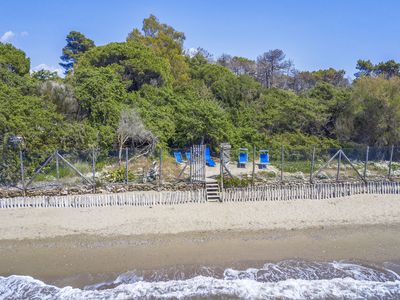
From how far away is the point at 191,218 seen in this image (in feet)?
46.5

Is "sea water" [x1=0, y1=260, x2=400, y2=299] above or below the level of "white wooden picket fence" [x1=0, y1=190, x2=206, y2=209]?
below

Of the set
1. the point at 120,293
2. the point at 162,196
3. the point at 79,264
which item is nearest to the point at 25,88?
the point at 162,196

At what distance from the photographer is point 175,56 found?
3759 centimetres

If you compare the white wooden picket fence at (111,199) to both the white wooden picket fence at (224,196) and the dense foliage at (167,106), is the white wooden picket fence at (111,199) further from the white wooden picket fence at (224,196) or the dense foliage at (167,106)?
the dense foliage at (167,106)

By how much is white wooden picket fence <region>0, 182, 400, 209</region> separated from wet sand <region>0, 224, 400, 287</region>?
7.69ft

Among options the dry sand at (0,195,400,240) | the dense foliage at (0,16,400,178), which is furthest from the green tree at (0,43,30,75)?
the dry sand at (0,195,400,240)

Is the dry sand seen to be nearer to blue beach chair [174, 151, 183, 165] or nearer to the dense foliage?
the dense foliage

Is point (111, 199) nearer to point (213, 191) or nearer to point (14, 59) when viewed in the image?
point (213, 191)

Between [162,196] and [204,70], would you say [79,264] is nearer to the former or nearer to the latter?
[162,196]

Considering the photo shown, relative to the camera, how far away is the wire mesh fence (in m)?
15.8

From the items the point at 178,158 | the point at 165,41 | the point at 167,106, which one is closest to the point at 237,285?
the point at 178,158

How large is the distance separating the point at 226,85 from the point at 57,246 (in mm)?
24706

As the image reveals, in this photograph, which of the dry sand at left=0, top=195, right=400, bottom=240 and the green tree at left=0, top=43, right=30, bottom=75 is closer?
the dry sand at left=0, top=195, right=400, bottom=240

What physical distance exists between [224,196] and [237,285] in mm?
Answer: 6111
